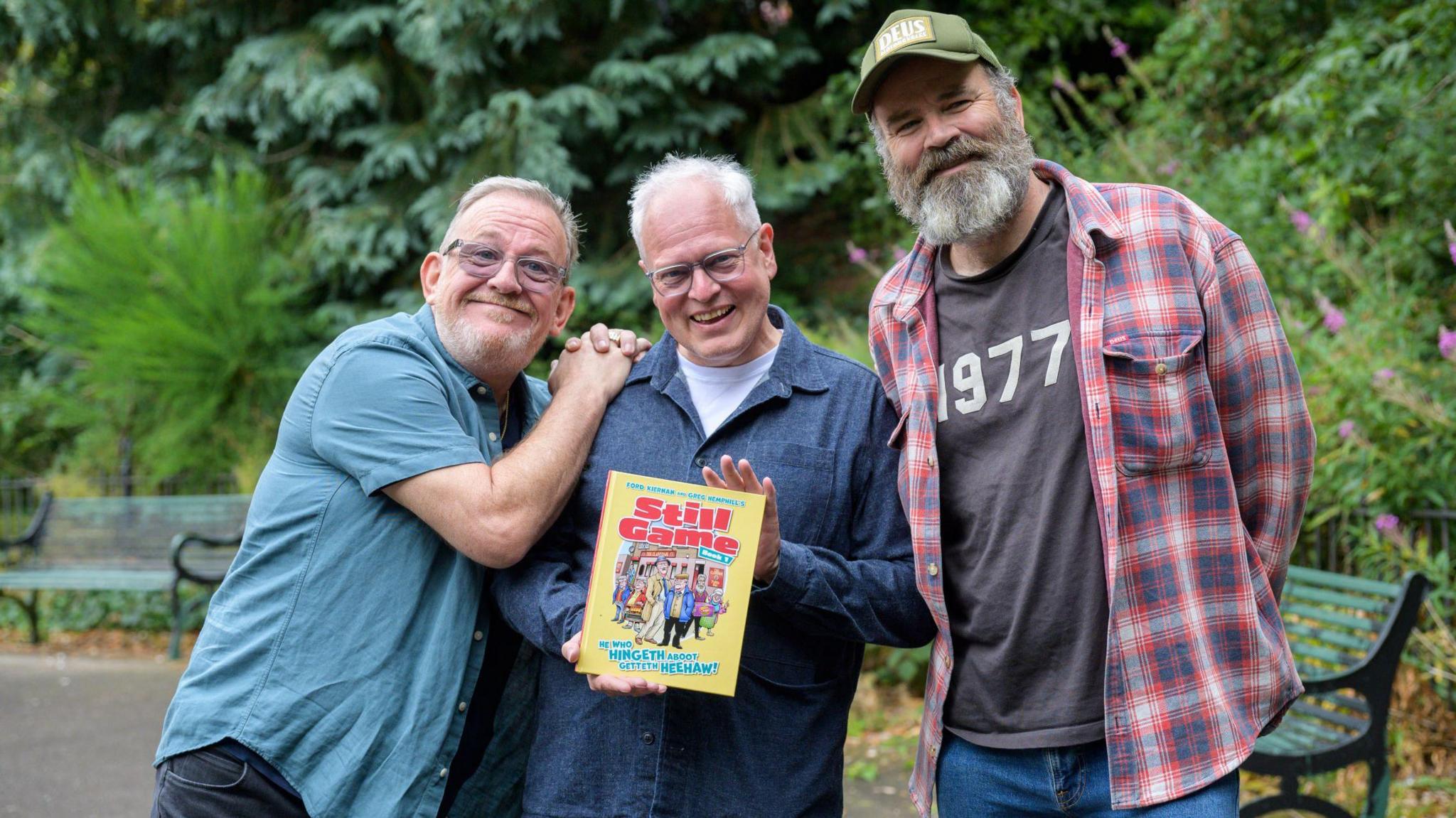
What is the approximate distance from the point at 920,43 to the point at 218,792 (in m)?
2.13

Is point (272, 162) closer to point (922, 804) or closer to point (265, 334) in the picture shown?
point (265, 334)

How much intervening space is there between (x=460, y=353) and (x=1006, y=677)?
1.42 meters

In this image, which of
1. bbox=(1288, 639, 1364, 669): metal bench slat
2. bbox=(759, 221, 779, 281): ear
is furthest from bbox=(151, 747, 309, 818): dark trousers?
bbox=(1288, 639, 1364, 669): metal bench slat

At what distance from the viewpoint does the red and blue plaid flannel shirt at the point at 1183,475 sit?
2115 mm

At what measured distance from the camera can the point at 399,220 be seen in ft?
27.7

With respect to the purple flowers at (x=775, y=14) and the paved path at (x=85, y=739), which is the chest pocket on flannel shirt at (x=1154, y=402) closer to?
the paved path at (x=85, y=739)

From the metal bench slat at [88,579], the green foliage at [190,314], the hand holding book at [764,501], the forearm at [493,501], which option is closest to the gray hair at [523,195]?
the forearm at [493,501]

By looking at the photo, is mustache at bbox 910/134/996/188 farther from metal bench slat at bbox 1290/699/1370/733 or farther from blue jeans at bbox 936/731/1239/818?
metal bench slat at bbox 1290/699/1370/733

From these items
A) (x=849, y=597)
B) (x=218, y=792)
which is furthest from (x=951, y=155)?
(x=218, y=792)

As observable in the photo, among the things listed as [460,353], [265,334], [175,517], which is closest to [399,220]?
[265,334]

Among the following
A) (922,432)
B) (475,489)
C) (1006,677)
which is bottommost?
(1006,677)

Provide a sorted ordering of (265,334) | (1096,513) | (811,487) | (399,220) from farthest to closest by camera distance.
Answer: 1. (265,334)
2. (399,220)
3. (811,487)
4. (1096,513)

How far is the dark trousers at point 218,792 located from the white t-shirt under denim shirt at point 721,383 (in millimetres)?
1226

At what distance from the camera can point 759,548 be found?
2.31m
